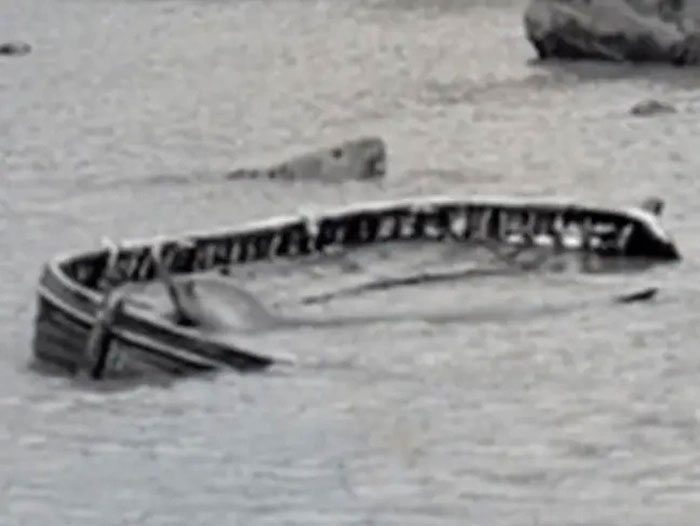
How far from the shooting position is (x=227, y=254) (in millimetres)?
24141

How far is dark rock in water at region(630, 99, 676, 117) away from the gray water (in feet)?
1.18

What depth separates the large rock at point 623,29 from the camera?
45875mm

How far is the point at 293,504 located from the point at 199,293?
606 centimetres

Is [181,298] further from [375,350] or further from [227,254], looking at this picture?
[227,254]

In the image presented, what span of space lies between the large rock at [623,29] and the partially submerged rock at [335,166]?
13261mm

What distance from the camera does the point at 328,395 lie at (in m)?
19.7

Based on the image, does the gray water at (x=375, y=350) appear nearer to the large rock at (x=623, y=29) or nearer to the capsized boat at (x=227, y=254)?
the capsized boat at (x=227, y=254)

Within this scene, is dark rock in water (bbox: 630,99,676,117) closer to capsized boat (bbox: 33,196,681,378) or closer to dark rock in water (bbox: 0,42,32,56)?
capsized boat (bbox: 33,196,681,378)

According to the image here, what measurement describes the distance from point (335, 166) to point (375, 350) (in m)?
12.5

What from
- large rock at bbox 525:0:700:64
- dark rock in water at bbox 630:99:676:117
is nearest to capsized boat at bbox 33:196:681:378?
dark rock in water at bbox 630:99:676:117

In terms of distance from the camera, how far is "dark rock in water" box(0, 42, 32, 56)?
5566cm

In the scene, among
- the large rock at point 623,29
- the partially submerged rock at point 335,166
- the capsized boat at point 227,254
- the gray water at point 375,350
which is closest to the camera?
the gray water at point 375,350

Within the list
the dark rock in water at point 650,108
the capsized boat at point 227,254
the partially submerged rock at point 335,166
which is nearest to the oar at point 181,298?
the capsized boat at point 227,254

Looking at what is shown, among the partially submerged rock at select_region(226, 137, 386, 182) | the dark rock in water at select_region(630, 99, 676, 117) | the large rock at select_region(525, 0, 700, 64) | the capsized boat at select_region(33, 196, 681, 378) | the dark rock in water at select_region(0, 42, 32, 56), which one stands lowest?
the dark rock in water at select_region(0, 42, 32, 56)
